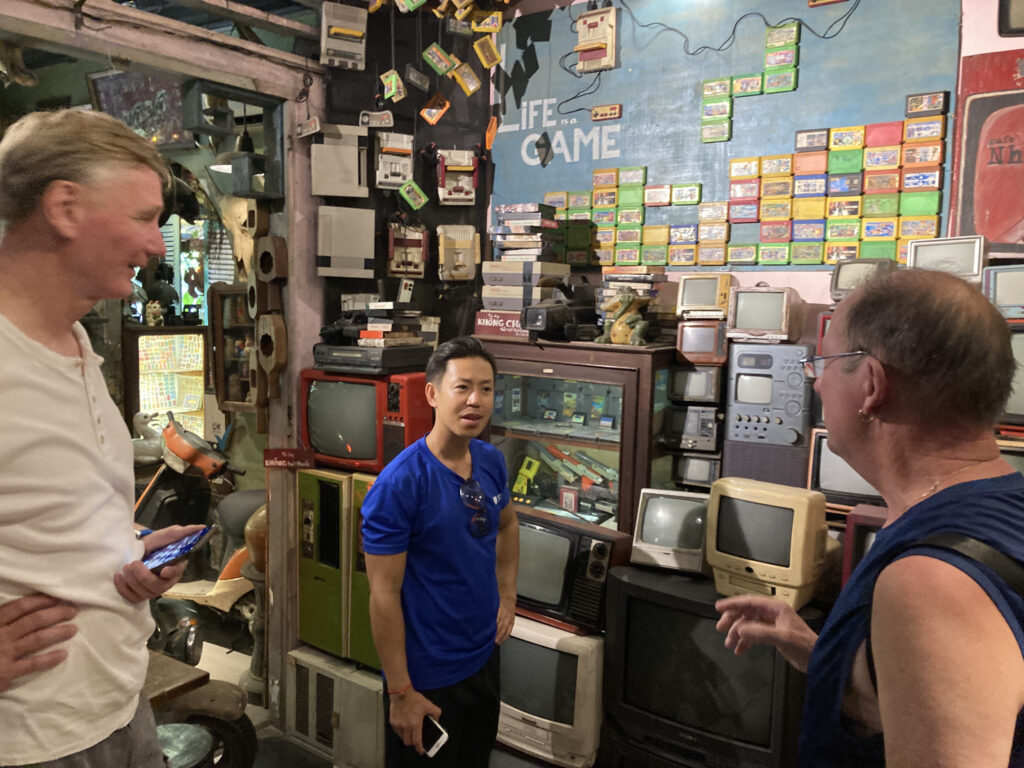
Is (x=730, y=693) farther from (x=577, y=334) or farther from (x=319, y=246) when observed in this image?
(x=319, y=246)

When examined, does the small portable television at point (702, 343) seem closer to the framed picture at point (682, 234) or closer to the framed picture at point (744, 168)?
the framed picture at point (682, 234)

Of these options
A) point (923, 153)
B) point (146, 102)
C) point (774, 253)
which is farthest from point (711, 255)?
point (146, 102)

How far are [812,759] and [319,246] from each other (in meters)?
3.13

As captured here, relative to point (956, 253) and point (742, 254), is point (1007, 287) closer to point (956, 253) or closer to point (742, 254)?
point (956, 253)

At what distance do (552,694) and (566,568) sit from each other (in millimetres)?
497

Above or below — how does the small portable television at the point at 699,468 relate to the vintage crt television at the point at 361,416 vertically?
below

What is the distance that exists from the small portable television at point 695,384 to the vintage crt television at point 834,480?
47cm

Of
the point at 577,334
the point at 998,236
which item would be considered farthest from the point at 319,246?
the point at 998,236

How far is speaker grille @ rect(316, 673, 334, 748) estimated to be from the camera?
3535 millimetres

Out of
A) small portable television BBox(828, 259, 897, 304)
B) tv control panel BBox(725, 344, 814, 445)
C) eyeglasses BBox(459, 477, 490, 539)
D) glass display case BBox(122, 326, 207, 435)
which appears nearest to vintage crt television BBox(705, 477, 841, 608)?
tv control panel BBox(725, 344, 814, 445)

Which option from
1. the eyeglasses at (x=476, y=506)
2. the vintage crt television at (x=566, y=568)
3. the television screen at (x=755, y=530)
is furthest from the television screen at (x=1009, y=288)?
the eyeglasses at (x=476, y=506)

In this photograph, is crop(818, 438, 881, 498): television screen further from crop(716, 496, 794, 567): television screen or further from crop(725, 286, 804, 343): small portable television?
crop(725, 286, 804, 343): small portable television

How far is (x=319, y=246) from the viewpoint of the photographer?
11.9 feet

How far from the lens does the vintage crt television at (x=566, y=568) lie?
2971 millimetres
